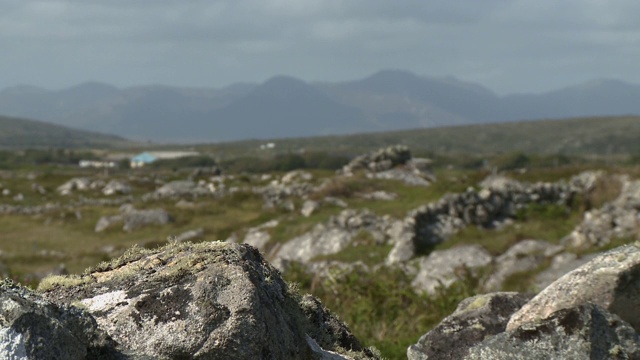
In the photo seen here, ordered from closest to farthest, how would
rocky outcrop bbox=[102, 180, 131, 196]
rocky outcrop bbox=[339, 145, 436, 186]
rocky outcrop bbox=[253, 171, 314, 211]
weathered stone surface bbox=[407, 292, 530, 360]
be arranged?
weathered stone surface bbox=[407, 292, 530, 360] → rocky outcrop bbox=[253, 171, 314, 211] → rocky outcrop bbox=[339, 145, 436, 186] → rocky outcrop bbox=[102, 180, 131, 196]

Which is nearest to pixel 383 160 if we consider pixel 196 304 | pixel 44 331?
pixel 196 304

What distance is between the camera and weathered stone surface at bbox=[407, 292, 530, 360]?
8164mm

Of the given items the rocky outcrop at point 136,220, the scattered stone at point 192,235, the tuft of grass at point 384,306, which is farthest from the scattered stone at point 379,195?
the tuft of grass at point 384,306

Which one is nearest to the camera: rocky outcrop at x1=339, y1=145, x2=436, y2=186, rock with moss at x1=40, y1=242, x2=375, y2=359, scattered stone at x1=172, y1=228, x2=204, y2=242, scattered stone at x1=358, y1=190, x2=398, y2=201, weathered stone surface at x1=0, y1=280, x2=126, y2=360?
weathered stone surface at x1=0, y1=280, x2=126, y2=360

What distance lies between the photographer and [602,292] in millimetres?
8008

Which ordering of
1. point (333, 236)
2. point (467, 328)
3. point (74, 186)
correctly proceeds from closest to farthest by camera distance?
point (467, 328) → point (333, 236) → point (74, 186)

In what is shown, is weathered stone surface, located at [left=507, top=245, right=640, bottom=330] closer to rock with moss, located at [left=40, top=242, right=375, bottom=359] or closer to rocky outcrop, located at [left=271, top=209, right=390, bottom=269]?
rock with moss, located at [left=40, top=242, right=375, bottom=359]

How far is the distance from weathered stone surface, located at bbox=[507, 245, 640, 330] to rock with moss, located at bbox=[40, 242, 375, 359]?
2.93 metres

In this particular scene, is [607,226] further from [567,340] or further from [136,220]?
[136,220]

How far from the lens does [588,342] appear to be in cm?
662

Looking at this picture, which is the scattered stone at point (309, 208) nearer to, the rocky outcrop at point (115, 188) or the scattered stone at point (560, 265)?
the scattered stone at point (560, 265)

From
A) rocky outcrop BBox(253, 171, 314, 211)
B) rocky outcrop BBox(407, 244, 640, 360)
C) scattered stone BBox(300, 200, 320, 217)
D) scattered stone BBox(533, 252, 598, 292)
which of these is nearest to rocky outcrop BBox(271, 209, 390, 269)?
scattered stone BBox(300, 200, 320, 217)

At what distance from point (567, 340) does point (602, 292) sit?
1666mm

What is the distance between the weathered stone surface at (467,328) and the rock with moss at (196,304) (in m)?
2.20
